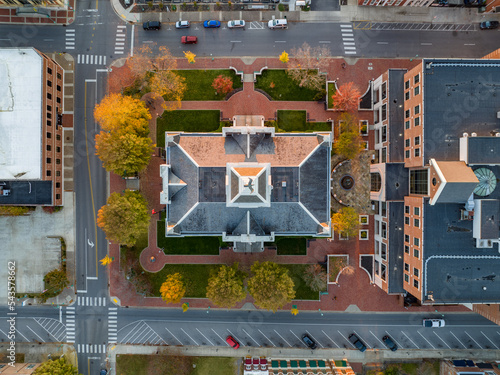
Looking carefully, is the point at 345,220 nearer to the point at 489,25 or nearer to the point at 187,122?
the point at 187,122

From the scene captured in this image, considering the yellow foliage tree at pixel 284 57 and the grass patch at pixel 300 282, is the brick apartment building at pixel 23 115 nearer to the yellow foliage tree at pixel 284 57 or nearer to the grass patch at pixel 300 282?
the yellow foliage tree at pixel 284 57

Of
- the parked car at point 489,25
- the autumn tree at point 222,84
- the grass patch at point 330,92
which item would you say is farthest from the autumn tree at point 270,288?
the parked car at point 489,25

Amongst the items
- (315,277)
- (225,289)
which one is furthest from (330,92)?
(225,289)

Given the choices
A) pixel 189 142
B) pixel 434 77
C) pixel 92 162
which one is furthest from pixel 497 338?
pixel 92 162

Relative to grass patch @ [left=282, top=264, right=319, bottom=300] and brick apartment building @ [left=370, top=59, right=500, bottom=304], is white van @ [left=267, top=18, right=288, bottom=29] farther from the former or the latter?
grass patch @ [left=282, top=264, right=319, bottom=300]

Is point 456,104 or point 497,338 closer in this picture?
point 456,104

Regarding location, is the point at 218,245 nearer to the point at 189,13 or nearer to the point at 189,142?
the point at 189,142
